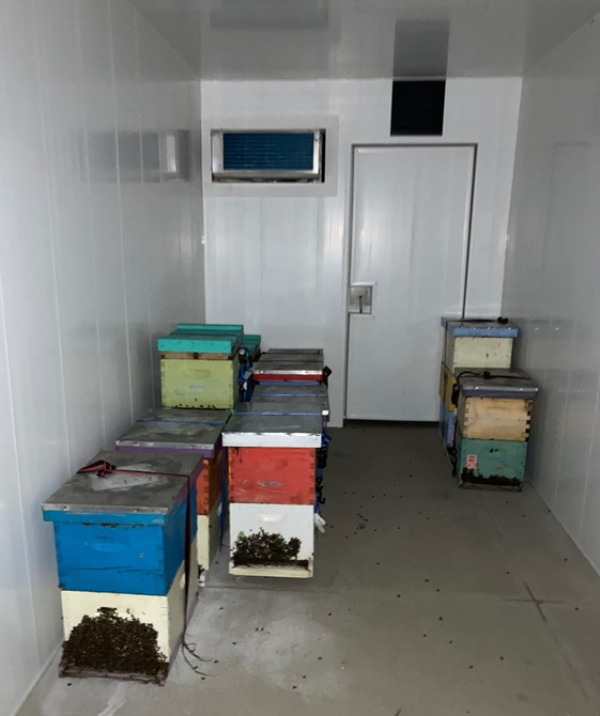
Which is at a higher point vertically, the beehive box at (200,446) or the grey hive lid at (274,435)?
the grey hive lid at (274,435)

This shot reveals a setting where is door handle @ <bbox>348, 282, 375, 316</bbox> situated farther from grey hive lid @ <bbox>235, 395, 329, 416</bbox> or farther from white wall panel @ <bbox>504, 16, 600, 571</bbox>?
grey hive lid @ <bbox>235, 395, 329, 416</bbox>

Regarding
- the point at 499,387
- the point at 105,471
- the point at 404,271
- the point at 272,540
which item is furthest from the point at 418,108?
Answer: the point at 105,471

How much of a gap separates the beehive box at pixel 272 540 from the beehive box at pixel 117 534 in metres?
0.52

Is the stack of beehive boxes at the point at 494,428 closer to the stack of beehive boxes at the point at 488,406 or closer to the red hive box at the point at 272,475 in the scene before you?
the stack of beehive boxes at the point at 488,406

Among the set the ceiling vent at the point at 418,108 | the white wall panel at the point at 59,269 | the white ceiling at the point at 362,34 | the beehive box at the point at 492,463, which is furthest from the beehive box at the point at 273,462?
the ceiling vent at the point at 418,108

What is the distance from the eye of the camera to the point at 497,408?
325 cm

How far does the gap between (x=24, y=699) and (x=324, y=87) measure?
3893 mm

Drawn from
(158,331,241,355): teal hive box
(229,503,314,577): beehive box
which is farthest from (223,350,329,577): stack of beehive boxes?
(158,331,241,355): teal hive box

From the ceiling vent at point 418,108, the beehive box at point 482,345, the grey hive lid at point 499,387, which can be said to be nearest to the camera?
the grey hive lid at point 499,387

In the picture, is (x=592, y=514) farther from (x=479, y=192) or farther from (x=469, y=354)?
(x=479, y=192)

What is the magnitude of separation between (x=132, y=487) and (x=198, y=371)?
944 millimetres

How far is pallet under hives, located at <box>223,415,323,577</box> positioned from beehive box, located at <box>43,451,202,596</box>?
0.45 m

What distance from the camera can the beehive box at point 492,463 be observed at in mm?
3309

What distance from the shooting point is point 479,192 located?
4082 mm
